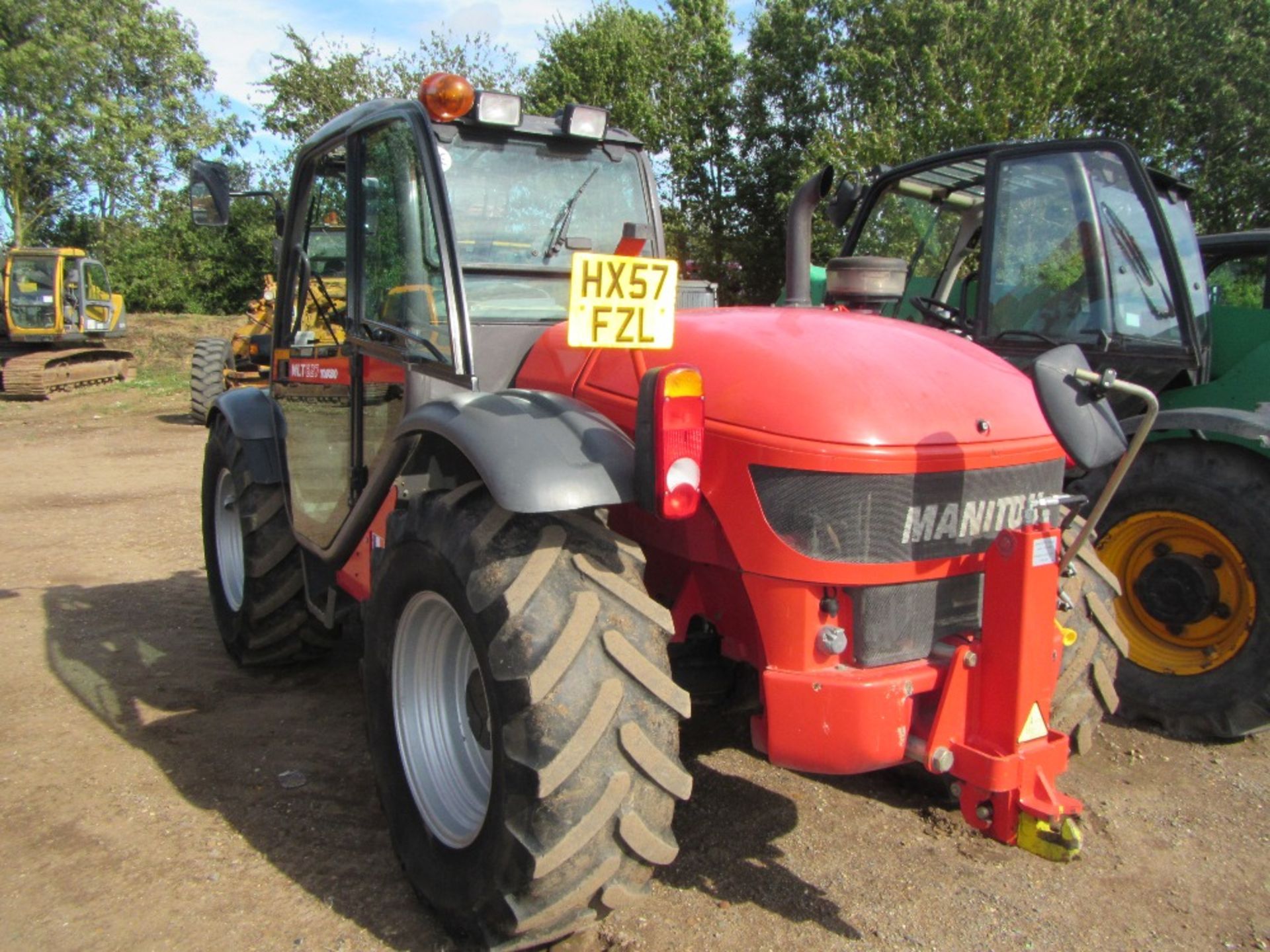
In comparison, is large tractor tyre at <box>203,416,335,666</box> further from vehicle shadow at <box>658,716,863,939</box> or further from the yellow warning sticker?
the yellow warning sticker

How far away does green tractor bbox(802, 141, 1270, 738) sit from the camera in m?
3.93

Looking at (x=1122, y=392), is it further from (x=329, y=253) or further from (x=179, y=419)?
(x=179, y=419)

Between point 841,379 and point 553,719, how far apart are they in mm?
1007

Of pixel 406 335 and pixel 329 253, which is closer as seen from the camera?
pixel 406 335

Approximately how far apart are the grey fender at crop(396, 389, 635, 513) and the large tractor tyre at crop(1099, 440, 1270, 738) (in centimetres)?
266

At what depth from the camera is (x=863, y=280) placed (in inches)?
137

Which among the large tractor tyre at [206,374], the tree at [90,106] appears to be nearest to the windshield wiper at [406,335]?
the large tractor tyre at [206,374]

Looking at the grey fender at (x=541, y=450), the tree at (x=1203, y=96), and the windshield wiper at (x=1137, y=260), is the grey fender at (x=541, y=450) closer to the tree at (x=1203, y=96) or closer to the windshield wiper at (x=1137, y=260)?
the windshield wiper at (x=1137, y=260)

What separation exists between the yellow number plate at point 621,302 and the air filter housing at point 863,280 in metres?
1.31

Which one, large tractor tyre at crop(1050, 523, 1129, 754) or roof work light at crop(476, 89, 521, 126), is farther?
roof work light at crop(476, 89, 521, 126)

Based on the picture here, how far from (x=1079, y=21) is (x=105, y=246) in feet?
85.0

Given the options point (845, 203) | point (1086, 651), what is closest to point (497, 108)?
point (845, 203)

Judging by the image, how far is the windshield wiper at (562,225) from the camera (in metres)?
3.49

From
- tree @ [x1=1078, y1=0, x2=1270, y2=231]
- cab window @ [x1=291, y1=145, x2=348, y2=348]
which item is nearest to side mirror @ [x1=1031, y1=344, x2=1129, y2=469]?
cab window @ [x1=291, y1=145, x2=348, y2=348]
